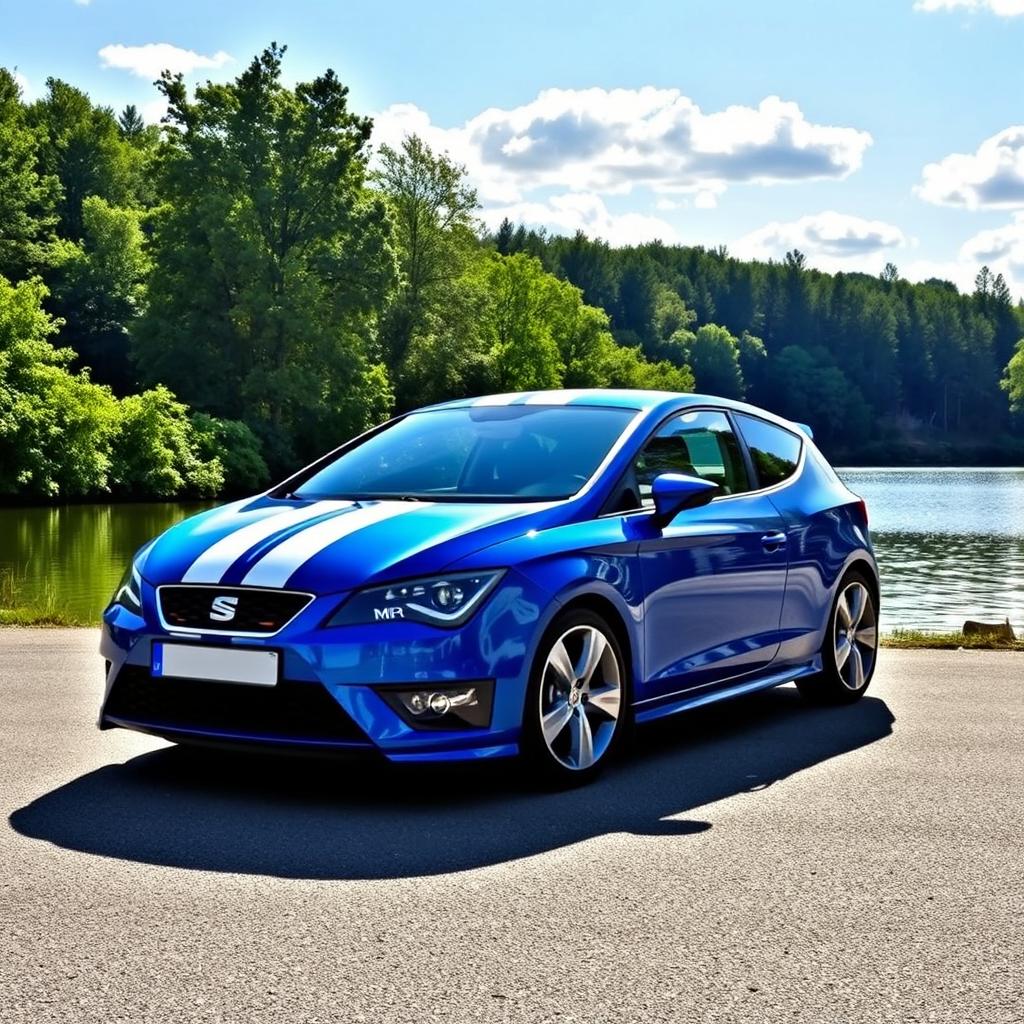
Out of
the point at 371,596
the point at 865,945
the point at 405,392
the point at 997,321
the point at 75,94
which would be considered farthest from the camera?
the point at 997,321

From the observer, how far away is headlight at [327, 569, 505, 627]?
5.78 meters

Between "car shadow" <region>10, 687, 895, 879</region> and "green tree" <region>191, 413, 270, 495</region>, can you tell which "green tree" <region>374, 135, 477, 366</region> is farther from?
"car shadow" <region>10, 687, 895, 879</region>

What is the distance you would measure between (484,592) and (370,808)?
931 millimetres

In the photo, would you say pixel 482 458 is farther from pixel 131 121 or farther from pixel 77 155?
pixel 131 121

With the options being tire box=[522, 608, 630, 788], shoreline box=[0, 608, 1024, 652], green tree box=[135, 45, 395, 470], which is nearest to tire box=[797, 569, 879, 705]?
tire box=[522, 608, 630, 788]

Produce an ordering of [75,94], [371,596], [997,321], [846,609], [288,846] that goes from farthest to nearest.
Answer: [997,321] < [75,94] < [846,609] < [371,596] < [288,846]

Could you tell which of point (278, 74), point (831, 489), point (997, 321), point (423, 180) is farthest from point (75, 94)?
point (997, 321)

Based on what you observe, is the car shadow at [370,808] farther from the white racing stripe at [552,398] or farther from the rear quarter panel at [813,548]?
the white racing stripe at [552,398]

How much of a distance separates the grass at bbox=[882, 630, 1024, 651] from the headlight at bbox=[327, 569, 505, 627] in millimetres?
6694

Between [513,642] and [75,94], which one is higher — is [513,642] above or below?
below

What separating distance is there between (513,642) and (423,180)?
233ft

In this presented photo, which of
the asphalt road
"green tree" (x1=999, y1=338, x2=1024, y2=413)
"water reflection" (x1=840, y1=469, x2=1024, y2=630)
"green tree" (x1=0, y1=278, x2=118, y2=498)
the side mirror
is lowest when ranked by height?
"water reflection" (x1=840, y1=469, x2=1024, y2=630)

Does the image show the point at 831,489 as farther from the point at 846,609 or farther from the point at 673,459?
the point at 673,459

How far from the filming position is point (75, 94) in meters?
102
